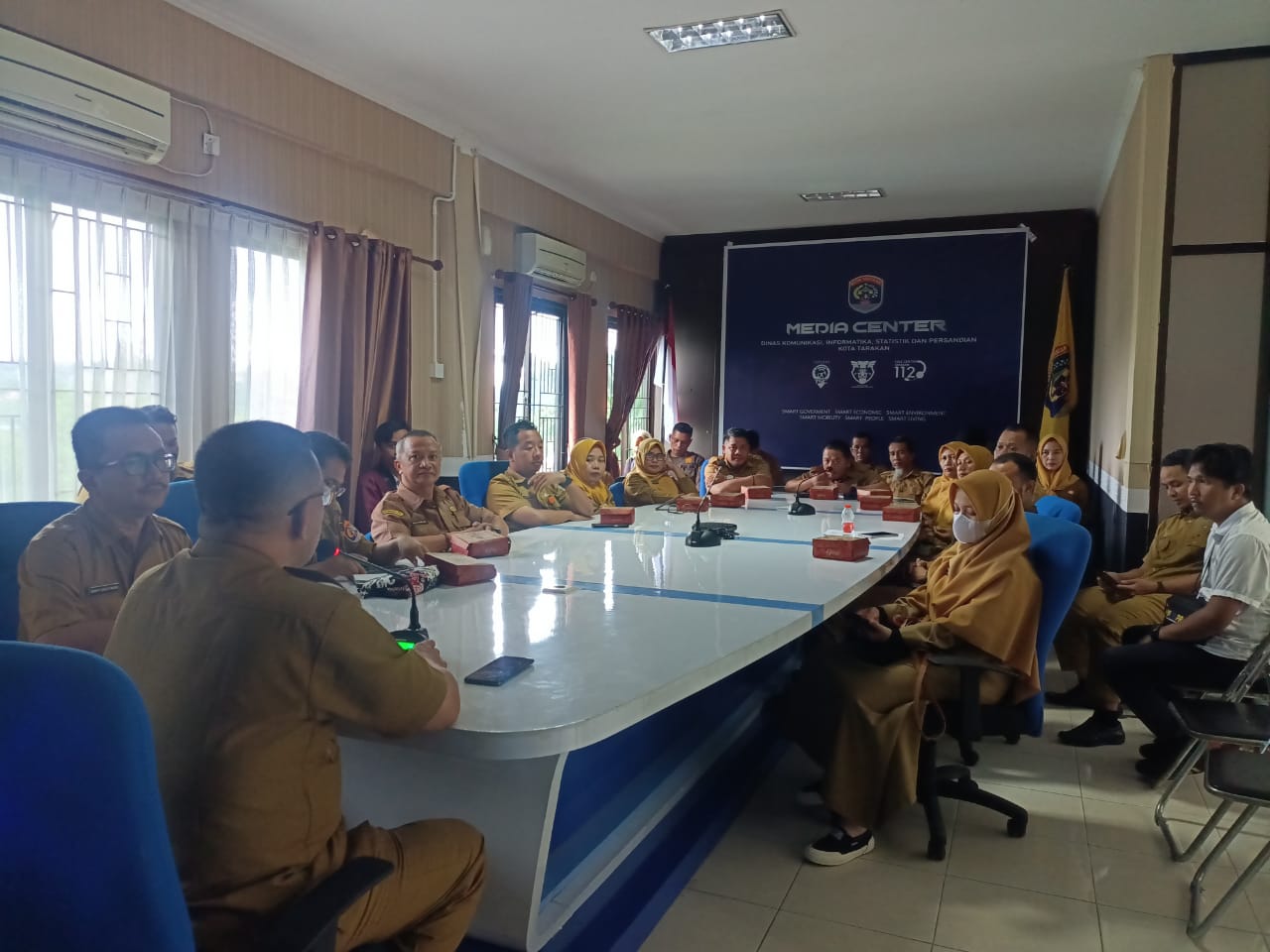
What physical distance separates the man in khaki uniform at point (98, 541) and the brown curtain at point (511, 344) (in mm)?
3658

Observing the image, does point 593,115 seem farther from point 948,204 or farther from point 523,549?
point 948,204

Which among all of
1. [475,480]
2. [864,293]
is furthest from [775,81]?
[864,293]

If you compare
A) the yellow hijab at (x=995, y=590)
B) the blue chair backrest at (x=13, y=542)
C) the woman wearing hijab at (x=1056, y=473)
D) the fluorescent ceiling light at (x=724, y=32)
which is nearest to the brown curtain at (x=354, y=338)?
the fluorescent ceiling light at (x=724, y=32)

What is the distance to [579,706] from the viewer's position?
4.31 feet

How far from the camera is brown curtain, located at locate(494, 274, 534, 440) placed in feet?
18.6

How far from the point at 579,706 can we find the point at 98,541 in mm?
1299

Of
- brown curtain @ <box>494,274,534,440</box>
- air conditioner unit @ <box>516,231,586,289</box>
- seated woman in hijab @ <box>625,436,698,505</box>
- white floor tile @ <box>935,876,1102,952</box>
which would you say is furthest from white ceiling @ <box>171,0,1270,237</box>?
white floor tile @ <box>935,876,1102,952</box>

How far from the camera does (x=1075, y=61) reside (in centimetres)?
395

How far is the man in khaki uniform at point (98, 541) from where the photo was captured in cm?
180

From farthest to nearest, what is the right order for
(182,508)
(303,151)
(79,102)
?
(303,151), (79,102), (182,508)

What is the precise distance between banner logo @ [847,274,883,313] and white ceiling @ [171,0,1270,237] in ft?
3.87

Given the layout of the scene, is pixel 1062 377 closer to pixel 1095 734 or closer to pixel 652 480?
pixel 652 480

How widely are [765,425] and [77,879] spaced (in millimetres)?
7296

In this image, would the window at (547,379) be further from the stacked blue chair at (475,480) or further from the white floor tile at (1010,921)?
the white floor tile at (1010,921)
